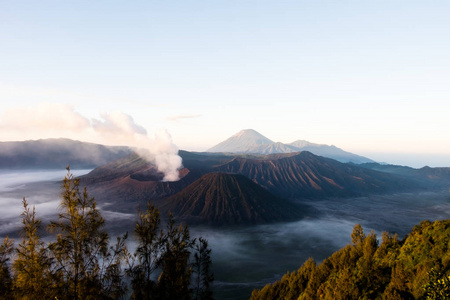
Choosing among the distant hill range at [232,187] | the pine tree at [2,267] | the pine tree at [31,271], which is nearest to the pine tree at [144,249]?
the pine tree at [31,271]

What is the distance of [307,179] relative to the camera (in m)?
172

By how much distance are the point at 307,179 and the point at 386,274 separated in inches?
6074

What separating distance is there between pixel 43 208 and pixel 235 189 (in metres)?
82.5

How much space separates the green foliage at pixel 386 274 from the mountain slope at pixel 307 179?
120 m

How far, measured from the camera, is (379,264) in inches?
1064

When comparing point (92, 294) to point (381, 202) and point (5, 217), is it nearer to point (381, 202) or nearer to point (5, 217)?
point (5, 217)

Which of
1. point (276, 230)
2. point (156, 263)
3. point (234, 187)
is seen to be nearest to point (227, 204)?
point (234, 187)

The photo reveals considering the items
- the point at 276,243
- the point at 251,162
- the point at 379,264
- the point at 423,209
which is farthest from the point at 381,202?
the point at 379,264

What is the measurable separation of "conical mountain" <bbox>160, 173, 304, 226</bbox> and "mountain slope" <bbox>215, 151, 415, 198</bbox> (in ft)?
146

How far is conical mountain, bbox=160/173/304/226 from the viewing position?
9531cm

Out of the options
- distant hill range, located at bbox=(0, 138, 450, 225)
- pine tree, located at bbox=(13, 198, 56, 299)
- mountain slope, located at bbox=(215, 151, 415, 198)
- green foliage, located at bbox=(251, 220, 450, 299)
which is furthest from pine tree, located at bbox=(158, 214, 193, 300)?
mountain slope, located at bbox=(215, 151, 415, 198)

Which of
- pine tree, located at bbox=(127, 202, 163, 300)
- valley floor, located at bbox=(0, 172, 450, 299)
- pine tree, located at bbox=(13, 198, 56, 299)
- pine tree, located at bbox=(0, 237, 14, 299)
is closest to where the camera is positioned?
pine tree, located at bbox=(13, 198, 56, 299)

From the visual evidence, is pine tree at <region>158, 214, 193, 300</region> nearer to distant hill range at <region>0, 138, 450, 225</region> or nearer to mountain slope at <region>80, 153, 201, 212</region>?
distant hill range at <region>0, 138, 450, 225</region>

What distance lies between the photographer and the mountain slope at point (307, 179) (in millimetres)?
159750
